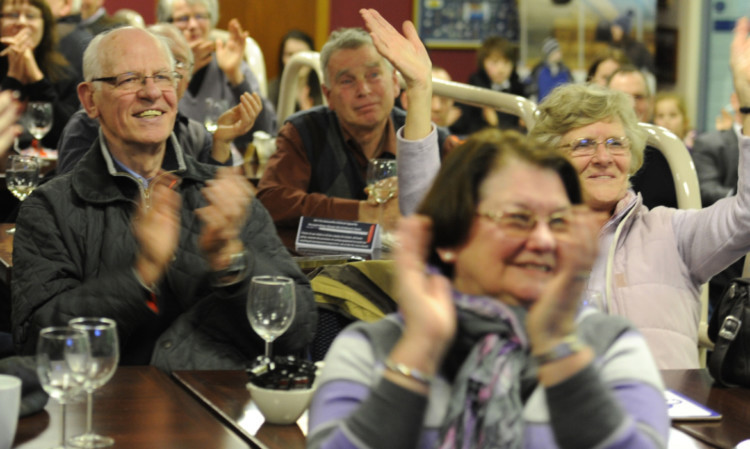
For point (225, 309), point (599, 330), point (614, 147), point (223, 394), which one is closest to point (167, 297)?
point (225, 309)

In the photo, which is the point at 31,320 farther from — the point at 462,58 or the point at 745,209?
the point at 462,58

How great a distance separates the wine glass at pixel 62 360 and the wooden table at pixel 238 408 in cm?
30

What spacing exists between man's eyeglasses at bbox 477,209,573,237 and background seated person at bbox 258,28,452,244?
2.44 metres

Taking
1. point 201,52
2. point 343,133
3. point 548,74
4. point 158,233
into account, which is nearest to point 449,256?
point 158,233

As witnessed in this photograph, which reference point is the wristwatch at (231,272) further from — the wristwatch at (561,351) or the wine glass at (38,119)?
the wine glass at (38,119)

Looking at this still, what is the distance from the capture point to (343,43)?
4031mm

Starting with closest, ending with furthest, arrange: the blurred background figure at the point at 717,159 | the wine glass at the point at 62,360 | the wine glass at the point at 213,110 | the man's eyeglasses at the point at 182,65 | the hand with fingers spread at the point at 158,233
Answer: the wine glass at the point at 62,360, the hand with fingers spread at the point at 158,233, the man's eyeglasses at the point at 182,65, the wine glass at the point at 213,110, the blurred background figure at the point at 717,159

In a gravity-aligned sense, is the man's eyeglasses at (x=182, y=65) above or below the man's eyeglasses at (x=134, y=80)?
below

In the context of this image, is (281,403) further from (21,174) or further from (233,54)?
(233,54)

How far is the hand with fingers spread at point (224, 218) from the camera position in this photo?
236cm

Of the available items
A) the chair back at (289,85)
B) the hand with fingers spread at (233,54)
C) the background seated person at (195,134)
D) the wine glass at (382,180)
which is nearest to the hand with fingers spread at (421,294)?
the wine glass at (382,180)

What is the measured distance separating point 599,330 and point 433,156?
1.26 meters

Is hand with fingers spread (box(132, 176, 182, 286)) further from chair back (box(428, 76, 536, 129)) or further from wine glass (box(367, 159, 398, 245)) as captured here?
chair back (box(428, 76, 536, 129))

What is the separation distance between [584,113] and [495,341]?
1.40 m
